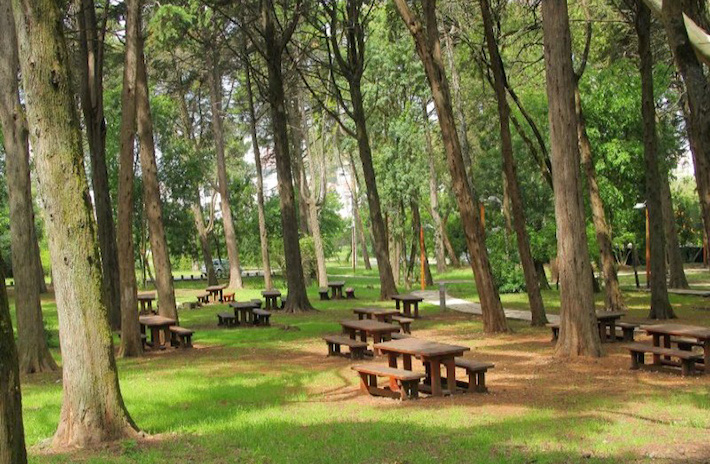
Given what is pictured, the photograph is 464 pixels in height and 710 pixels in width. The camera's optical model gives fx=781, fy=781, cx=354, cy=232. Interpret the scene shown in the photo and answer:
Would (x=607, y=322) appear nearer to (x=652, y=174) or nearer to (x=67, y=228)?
(x=652, y=174)

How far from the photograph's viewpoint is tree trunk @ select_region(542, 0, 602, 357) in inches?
523

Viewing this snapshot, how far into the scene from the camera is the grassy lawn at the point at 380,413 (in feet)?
24.0

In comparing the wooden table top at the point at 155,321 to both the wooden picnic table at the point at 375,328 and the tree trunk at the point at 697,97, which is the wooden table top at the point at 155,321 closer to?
the wooden picnic table at the point at 375,328

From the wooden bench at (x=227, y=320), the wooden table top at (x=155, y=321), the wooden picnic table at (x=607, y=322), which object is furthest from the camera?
the wooden bench at (x=227, y=320)

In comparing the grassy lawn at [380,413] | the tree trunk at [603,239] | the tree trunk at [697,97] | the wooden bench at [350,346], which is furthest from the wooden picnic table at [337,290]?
the tree trunk at [697,97]

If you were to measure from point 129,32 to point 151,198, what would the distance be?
12.3ft

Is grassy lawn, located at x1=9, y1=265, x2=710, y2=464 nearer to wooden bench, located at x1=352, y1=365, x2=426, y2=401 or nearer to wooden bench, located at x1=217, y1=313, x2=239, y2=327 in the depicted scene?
wooden bench, located at x1=352, y1=365, x2=426, y2=401

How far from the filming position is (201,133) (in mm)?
47219

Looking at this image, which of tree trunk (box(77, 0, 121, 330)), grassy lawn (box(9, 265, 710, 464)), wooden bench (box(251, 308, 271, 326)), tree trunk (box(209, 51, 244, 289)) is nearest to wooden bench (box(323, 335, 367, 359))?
grassy lawn (box(9, 265, 710, 464))

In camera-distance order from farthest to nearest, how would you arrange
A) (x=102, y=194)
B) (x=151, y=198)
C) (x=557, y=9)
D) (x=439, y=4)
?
(x=439, y=4) < (x=102, y=194) < (x=151, y=198) < (x=557, y=9)

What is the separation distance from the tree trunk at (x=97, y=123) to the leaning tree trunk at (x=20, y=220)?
13.7 feet

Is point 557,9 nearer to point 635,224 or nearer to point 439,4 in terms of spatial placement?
point 439,4

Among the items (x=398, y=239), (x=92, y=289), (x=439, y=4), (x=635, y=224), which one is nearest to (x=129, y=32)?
(x=92, y=289)

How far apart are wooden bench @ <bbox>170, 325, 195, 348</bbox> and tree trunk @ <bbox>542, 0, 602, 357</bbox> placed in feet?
25.2
